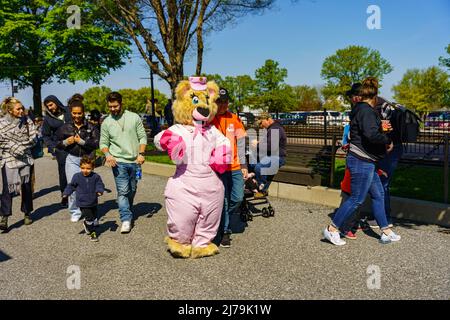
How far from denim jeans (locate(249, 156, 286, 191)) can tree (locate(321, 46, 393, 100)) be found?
50.8m

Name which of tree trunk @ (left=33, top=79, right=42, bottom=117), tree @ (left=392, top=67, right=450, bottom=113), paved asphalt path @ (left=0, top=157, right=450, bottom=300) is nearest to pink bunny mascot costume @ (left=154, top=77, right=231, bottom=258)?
paved asphalt path @ (left=0, top=157, right=450, bottom=300)

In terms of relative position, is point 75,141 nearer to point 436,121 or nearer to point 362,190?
point 362,190

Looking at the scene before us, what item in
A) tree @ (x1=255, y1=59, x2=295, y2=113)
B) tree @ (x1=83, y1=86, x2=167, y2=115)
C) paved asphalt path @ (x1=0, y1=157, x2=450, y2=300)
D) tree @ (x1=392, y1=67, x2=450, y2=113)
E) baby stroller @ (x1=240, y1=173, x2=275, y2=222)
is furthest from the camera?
tree @ (x1=83, y1=86, x2=167, y2=115)

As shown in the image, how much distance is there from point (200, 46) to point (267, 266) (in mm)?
8710

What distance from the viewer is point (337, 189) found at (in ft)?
21.9

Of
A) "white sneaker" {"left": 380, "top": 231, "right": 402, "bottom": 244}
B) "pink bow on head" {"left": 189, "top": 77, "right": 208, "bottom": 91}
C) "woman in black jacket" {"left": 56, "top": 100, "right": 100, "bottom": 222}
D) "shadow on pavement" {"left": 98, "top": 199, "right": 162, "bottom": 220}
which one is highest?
"pink bow on head" {"left": 189, "top": 77, "right": 208, "bottom": 91}

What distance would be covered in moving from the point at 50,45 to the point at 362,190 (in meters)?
26.8

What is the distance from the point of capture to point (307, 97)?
7956cm

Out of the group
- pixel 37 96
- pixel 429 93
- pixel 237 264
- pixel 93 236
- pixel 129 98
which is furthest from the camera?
pixel 129 98

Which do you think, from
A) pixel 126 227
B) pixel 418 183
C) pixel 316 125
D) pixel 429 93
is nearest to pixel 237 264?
pixel 126 227

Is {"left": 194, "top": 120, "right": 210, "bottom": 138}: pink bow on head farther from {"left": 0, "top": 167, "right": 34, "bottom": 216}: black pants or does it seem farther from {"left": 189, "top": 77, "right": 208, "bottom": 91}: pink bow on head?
{"left": 0, "top": 167, "right": 34, "bottom": 216}: black pants

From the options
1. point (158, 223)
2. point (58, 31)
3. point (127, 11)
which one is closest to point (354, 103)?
point (158, 223)

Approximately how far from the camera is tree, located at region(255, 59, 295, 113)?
58250mm

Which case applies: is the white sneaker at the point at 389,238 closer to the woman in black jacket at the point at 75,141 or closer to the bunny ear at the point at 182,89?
the bunny ear at the point at 182,89
